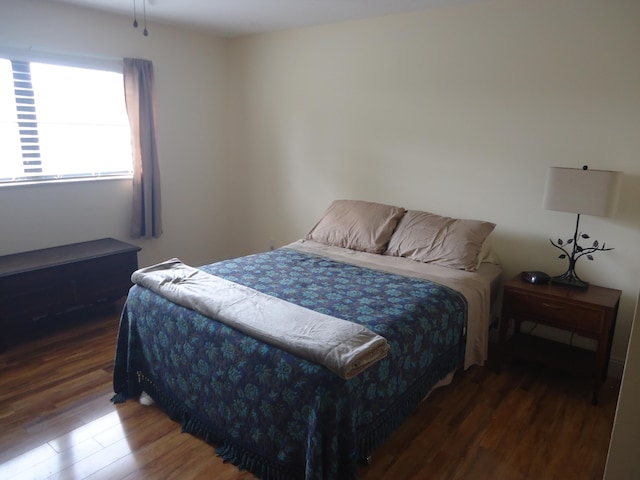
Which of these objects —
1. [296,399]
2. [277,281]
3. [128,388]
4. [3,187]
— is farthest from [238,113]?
[296,399]

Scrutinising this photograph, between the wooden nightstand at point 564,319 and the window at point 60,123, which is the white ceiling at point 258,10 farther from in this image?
the wooden nightstand at point 564,319

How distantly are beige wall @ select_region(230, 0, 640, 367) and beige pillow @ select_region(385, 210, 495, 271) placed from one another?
0.22m

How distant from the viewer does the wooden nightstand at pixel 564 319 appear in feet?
7.76

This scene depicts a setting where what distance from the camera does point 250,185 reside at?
4.50 metres

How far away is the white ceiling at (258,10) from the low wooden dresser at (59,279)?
6.03 ft

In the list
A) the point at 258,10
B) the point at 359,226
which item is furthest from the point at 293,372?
the point at 258,10

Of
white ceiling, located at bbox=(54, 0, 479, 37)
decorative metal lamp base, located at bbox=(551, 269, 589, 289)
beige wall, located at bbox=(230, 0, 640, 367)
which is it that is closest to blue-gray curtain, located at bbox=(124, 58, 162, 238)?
white ceiling, located at bbox=(54, 0, 479, 37)

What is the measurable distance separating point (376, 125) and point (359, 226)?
876 mm

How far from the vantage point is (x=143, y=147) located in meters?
3.79

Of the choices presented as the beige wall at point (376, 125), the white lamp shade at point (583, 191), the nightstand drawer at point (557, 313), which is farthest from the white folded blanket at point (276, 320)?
the beige wall at point (376, 125)

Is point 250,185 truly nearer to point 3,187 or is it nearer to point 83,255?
point 83,255

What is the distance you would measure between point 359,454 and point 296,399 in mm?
410

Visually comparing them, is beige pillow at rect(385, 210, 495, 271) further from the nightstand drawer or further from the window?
the window

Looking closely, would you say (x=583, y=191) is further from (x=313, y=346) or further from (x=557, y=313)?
(x=313, y=346)
